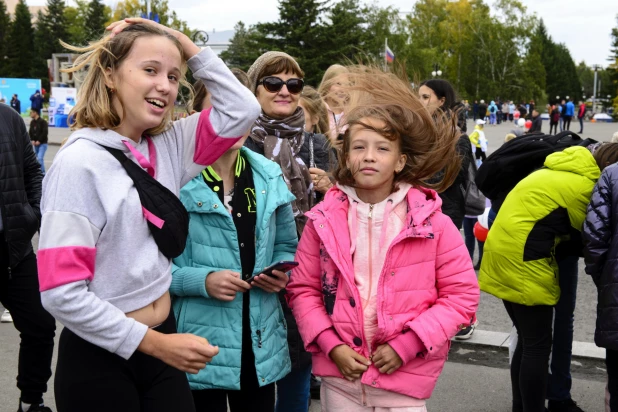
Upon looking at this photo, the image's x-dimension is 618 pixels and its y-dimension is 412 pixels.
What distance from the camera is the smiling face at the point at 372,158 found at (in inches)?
113

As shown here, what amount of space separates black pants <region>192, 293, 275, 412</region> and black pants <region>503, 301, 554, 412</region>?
1.65 metres

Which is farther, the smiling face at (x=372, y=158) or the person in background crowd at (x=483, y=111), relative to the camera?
the person in background crowd at (x=483, y=111)

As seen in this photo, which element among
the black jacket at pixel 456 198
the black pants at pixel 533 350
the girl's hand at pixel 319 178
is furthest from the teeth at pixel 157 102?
the black jacket at pixel 456 198

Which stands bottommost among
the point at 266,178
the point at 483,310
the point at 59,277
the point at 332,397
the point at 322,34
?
the point at 483,310

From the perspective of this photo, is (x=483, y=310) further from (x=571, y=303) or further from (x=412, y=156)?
(x=412, y=156)

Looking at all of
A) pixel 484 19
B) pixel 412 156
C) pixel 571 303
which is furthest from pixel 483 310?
pixel 484 19

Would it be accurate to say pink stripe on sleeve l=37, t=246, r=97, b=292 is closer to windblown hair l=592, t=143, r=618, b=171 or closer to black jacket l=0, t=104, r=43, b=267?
black jacket l=0, t=104, r=43, b=267

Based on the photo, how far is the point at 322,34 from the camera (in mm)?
53781

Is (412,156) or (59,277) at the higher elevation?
(412,156)

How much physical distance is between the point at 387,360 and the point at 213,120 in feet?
3.64

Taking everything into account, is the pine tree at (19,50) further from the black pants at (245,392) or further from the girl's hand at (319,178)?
the black pants at (245,392)

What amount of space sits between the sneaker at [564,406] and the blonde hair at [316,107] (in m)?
2.34

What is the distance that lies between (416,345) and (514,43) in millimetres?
78648

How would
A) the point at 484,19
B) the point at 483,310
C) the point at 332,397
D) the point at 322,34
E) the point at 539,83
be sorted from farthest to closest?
the point at 539,83
the point at 484,19
the point at 322,34
the point at 483,310
the point at 332,397
